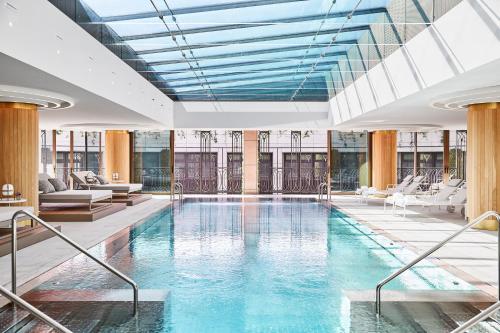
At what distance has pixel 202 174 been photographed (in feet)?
77.7

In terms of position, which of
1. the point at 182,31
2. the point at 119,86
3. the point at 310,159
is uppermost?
the point at 182,31

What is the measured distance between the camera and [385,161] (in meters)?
20.5

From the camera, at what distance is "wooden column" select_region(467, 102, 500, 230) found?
10930 millimetres

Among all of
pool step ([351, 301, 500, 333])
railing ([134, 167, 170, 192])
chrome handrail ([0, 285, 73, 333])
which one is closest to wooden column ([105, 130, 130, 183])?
railing ([134, 167, 170, 192])

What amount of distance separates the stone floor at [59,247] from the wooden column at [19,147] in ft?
4.24

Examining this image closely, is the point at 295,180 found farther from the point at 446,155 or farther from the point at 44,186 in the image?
the point at 44,186

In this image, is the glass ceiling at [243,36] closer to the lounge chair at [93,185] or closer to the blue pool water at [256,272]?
the lounge chair at [93,185]

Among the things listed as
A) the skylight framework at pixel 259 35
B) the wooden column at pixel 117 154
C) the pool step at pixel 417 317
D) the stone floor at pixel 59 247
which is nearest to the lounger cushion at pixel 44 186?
the stone floor at pixel 59 247

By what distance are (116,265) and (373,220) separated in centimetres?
729

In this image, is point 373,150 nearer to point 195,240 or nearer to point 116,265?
point 195,240

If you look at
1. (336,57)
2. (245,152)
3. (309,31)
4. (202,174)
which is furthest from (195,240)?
(202,174)

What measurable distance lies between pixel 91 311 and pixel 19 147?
6.62m

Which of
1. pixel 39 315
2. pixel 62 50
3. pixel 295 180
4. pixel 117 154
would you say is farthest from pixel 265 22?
pixel 295 180

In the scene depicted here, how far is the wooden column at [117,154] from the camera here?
21.0 metres
